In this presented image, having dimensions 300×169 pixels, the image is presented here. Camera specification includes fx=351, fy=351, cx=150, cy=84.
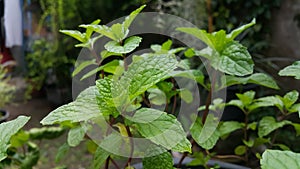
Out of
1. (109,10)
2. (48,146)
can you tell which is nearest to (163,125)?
(48,146)

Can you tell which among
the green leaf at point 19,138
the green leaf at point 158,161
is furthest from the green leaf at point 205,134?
the green leaf at point 19,138

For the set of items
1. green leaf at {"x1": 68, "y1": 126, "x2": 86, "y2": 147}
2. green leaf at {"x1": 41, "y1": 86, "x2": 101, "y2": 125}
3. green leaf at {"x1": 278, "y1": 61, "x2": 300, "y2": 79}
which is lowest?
green leaf at {"x1": 68, "y1": 126, "x2": 86, "y2": 147}

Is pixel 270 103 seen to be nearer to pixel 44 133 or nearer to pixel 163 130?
pixel 163 130

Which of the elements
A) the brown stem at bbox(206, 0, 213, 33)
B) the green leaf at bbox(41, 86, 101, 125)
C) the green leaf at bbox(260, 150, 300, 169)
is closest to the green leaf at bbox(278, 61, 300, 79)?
the green leaf at bbox(260, 150, 300, 169)

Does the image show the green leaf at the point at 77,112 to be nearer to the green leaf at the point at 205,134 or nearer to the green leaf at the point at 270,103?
the green leaf at the point at 205,134

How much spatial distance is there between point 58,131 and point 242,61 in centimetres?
51

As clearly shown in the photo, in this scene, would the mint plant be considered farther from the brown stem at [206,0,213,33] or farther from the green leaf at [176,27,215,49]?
the brown stem at [206,0,213,33]

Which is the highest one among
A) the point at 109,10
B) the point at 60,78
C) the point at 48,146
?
the point at 109,10

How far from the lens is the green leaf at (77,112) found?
0.39m

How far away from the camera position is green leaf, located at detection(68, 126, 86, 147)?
56 cm

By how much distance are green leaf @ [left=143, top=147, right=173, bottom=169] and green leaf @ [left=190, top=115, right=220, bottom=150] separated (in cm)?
10

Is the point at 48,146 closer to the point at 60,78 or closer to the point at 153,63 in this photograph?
the point at 60,78

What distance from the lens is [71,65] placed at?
260cm

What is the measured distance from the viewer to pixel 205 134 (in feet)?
1.79
